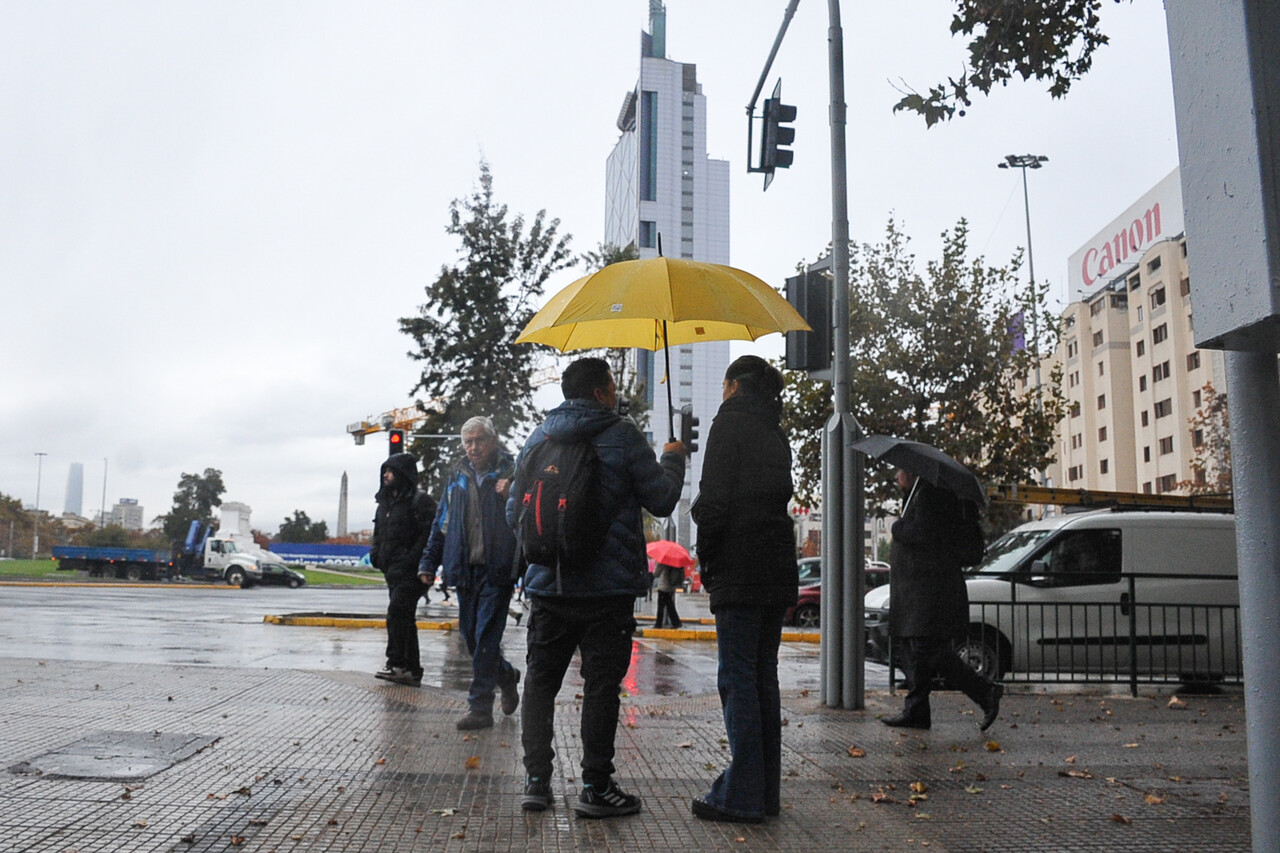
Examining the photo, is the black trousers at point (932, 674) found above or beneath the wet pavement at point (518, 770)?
above

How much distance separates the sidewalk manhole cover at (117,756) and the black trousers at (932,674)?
4.09 metres

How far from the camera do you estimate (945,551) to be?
7383mm

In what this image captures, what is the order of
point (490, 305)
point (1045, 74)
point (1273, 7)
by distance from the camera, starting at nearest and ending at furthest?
point (1273, 7), point (1045, 74), point (490, 305)

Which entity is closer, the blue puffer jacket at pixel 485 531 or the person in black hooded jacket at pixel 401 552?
the blue puffer jacket at pixel 485 531

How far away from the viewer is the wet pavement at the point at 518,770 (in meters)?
4.31

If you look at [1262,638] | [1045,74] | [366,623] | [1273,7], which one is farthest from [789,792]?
[366,623]

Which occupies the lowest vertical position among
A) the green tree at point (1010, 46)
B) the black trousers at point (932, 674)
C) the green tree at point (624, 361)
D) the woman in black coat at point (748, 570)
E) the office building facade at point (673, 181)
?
the black trousers at point (932, 674)

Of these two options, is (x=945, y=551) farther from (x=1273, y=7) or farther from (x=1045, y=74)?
(x=1273, y=7)

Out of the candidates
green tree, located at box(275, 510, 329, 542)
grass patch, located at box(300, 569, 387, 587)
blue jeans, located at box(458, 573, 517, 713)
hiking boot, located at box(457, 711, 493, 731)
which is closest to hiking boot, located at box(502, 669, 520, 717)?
blue jeans, located at box(458, 573, 517, 713)

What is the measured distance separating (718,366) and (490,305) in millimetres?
126933

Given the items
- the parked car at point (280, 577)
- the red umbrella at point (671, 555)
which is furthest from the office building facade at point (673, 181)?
the red umbrella at point (671, 555)

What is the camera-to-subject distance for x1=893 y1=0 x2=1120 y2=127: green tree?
313 inches

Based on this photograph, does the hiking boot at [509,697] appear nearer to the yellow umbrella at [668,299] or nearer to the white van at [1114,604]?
the yellow umbrella at [668,299]

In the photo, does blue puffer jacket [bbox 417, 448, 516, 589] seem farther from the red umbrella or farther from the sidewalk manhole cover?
the red umbrella
